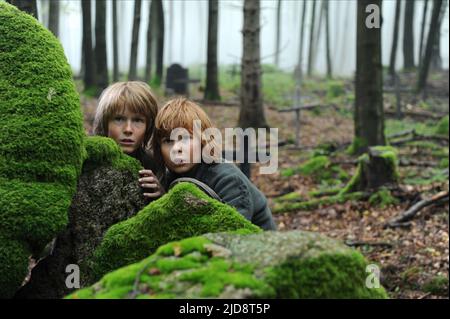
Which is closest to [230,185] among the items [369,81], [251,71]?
[369,81]

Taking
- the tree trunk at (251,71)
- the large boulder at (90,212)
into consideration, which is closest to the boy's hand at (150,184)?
the large boulder at (90,212)

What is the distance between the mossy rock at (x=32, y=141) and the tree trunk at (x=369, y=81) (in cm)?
875

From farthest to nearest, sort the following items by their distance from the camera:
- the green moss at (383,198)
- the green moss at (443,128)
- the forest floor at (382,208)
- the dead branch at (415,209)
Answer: the green moss at (443,128) → the green moss at (383,198) → the dead branch at (415,209) → the forest floor at (382,208)

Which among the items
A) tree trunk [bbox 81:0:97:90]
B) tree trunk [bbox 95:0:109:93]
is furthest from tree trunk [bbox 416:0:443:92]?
tree trunk [bbox 81:0:97:90]

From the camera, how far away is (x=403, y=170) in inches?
441

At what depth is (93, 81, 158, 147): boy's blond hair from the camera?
3750mm

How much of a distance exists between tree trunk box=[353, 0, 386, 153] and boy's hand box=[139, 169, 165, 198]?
852 centimetres

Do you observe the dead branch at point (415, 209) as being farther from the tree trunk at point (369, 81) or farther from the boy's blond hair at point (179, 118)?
the boy's blond hair at point (179, 118)

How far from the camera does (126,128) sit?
12.4 ft

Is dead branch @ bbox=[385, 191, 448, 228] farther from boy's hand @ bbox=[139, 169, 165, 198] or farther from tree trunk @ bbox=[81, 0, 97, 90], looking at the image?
tree trunk @ bbox=[81, 0, 97, 90]

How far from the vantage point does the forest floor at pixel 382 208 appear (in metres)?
7.01

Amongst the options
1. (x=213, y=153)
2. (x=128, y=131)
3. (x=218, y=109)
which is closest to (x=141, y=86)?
(x=128, y=131)

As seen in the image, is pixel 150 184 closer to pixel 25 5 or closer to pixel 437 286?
pixel 25 5
